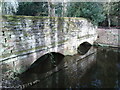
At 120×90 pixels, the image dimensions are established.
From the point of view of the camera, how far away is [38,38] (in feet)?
20.6

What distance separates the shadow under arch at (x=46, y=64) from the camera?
6.91m

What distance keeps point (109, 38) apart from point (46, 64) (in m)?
9.66

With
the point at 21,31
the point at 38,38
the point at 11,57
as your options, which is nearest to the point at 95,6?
the point at 38,38

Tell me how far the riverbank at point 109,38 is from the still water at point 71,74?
490 centimetres

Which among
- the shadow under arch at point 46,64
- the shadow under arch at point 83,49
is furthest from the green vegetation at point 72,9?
the shadow under arch at point 46,64

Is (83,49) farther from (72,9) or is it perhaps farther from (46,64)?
(72,9)

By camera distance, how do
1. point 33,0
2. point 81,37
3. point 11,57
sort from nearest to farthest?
point 11,57 → point 81,37 → point 33,0

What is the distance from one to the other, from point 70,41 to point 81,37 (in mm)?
2120

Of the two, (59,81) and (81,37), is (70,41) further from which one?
(59,81)

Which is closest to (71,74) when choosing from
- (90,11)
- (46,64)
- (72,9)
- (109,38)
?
(46,64)

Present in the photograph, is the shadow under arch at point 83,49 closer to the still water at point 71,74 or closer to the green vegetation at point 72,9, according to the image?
the still water at point 71,74

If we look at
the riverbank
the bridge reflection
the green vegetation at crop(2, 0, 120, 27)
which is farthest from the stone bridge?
the riverbank

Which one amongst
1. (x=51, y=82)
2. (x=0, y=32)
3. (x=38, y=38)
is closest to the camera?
(x=0, y=32)

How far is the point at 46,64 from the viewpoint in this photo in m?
7.76
